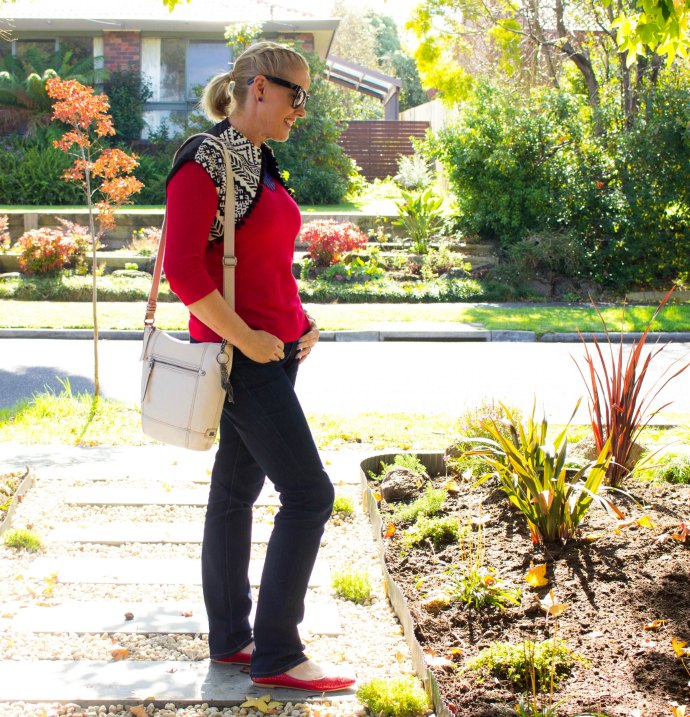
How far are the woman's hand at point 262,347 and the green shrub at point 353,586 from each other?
1417mm

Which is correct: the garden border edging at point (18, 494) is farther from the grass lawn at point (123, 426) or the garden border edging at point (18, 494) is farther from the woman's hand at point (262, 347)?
the woman's hand at point (262, 347)

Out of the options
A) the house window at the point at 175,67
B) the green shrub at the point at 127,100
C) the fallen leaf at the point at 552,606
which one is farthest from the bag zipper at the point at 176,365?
the house window at the point at 175,67

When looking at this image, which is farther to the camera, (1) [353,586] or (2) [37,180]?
(2) [37,180]

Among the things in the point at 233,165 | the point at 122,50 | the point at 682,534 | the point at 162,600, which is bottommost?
the point at 162,600

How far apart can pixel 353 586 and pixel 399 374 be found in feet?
20.3

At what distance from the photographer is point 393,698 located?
299 cm

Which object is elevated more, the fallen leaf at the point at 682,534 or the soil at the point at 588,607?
the fallen leaf at the point at 682,534

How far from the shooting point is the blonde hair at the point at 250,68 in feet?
9.79

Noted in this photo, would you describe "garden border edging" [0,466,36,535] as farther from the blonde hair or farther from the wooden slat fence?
the wooden slat fence

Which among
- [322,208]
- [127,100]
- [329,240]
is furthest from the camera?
[127,100]

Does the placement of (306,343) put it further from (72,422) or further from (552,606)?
(72,422)

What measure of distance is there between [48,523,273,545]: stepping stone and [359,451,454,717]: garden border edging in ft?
1.81

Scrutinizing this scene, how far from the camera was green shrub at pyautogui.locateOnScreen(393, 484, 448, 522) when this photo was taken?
4660 millimetres

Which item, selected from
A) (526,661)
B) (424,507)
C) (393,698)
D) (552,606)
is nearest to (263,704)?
(393,698)
